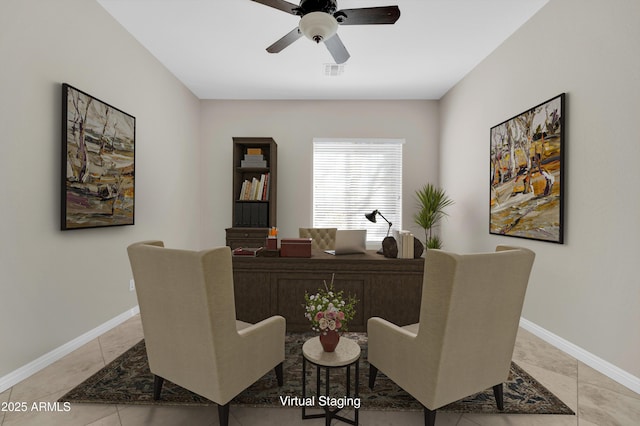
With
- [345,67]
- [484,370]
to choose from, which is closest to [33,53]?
[345,67]

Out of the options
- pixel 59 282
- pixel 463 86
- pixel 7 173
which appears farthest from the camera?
pixel 463 86

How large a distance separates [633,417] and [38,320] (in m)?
3.89

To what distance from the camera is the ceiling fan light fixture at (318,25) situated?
2051 mm

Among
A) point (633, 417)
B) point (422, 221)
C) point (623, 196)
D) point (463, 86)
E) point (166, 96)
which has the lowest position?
point (633, 417)

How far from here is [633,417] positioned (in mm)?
1712

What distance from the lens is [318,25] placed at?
2.10 metres

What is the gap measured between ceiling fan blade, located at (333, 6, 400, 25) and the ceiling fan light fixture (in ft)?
0.28

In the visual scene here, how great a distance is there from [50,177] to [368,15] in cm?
267

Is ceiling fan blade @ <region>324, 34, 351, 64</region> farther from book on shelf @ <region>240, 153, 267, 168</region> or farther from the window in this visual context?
the window

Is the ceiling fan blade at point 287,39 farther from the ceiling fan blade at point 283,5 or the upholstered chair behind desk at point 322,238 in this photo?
the upholstered chair behind desk at point 322,238

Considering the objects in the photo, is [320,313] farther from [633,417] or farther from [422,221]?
[422,221]

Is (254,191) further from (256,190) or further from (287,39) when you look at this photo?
(287,39)

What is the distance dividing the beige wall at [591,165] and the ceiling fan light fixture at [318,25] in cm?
200

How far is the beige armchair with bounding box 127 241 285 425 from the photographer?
1.41m
